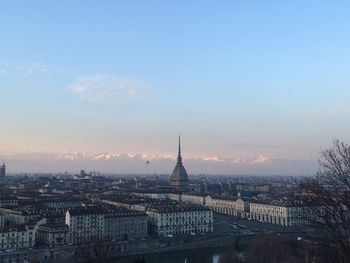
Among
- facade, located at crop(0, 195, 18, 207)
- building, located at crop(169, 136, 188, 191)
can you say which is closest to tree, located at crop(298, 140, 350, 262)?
facade, located at crop(0, 195, 18, 207)

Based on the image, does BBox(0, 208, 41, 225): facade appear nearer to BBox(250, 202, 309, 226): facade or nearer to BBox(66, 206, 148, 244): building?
BBox(66, 206, 148, 244): building

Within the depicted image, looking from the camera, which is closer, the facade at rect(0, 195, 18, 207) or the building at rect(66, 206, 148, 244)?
the building at rect(66, 206, 148, 244)

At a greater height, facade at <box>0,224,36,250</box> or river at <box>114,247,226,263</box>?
facade at <box>0,224,36,250</box>

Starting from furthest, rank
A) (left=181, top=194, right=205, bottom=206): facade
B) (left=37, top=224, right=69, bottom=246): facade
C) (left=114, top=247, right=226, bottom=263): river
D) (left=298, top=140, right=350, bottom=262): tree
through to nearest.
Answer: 1. (left=181, top=194, right=205, bottom=206): facade
2. (left=37, top=224, right=69, bottom=246): facade
3. (left=114, top=247, right=226, bottom=263): river
4. (left=298, top=140, right=350, bottom=262): tree

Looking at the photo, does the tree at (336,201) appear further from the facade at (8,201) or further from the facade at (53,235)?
the facade at (8,201)

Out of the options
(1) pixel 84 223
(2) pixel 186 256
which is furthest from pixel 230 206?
(2) pixel 186 256

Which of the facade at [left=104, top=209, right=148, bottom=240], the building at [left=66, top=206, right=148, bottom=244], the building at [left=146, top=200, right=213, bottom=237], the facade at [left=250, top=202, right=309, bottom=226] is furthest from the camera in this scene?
the facade at [left=250, top=202, right=309, bottom=226]

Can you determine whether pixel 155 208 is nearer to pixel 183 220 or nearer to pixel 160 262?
pixel 183 220

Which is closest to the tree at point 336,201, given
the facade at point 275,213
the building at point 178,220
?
the building at point 178,220
